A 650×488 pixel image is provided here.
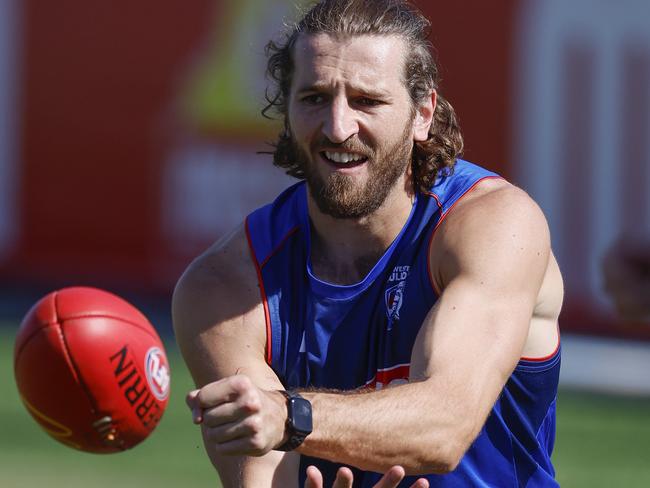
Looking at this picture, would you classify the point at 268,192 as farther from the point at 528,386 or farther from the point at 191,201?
the point at 528,386

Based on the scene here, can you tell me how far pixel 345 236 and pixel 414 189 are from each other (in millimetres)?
317

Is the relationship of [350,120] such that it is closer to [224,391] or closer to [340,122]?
[340,122]

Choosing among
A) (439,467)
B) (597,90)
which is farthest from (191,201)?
(439,467)

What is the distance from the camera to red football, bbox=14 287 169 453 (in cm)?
490

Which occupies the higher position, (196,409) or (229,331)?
(196,409)

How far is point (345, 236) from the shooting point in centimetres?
502

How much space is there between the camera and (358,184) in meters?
4.83

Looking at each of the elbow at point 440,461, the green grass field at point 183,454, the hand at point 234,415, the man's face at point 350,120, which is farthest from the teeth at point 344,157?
the green grass field at point 183,454

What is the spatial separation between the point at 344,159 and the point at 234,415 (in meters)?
1.46

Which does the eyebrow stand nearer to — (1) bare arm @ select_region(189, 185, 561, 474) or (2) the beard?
(2) the beard

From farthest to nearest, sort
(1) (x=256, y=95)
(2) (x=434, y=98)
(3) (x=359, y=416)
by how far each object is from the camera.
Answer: (1) (x=256, y=95) < (2) (x=434, y=98) < (3) (x=359, y=416)

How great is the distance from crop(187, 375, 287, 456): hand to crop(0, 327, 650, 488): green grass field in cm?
532

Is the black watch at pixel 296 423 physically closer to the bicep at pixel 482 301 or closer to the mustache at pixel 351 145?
the bicep at pixel 482 301

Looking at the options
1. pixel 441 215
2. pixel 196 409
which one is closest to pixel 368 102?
pixel 441 215
